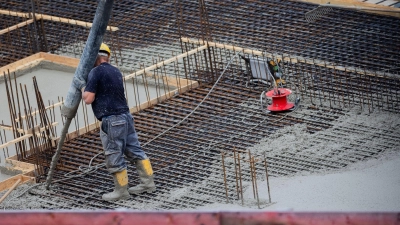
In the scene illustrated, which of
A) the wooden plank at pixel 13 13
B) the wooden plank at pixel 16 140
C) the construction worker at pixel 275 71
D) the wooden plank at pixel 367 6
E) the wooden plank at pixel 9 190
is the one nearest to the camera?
the wooden plank at pixel 9 190

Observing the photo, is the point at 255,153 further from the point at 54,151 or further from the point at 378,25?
the point at 378,25

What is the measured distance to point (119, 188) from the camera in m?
10.6

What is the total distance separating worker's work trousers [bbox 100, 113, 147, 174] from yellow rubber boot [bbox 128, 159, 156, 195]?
11 cm

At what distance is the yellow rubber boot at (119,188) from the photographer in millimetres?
10578

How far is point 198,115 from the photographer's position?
1279cm

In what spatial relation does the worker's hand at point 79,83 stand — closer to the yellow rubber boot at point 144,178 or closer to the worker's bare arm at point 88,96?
the worker's bare arm at point 88,96

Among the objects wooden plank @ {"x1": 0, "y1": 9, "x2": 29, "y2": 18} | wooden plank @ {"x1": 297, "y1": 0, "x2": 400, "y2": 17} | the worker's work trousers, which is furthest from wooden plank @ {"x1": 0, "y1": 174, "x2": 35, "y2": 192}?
wooden plank @ {"x1": 297, "y1": 0, "x2": 400, "y2": 17}

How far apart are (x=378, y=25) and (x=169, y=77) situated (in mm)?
3077

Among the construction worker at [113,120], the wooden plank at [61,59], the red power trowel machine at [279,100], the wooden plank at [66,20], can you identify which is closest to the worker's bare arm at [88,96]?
the construction worker at [113,120]

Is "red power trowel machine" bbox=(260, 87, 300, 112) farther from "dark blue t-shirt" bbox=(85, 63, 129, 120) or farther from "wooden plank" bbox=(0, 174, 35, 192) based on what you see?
"wooden plank" bbox=(0, 174, 35, 192)

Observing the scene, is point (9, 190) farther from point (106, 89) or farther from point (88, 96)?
point (106, 89)

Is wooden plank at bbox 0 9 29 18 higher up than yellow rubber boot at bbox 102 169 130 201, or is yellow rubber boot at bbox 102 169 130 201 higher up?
wooden plank at bbox 0 9 29 18

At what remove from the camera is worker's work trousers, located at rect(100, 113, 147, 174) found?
1041 centimetres

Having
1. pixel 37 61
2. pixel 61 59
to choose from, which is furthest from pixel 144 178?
pixel 37 61
